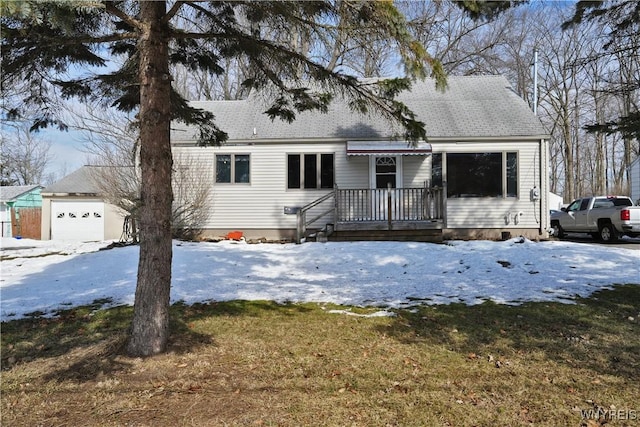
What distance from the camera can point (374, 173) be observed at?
13.3m

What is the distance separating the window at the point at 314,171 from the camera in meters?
13.4

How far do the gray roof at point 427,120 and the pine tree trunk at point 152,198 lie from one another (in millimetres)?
9096

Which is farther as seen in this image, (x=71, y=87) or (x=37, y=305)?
(x=37, y=305)

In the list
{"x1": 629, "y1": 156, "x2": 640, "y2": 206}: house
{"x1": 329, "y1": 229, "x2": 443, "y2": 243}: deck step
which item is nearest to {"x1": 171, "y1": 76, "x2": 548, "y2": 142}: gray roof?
{"x1": 329, "y1": 229, "x2": 443, "y2": 243}: deck step

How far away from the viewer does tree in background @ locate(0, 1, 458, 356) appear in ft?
12.6

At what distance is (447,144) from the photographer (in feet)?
42.9

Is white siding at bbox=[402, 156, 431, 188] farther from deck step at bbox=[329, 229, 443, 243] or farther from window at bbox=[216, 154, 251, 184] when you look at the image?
window at bbox=[216, 154, 251, 184]

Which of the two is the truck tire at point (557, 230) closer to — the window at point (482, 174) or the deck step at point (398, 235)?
the window at point (482, 174)

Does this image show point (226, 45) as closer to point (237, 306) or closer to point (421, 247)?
point (237, 306)

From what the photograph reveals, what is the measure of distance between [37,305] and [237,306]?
294 cm

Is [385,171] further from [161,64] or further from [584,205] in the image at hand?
[161,64]

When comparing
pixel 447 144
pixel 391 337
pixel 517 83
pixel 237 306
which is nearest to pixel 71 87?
pixel 237 306

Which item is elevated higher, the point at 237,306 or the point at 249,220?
the point at 249,220

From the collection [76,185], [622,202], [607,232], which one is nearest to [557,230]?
[622,202]
